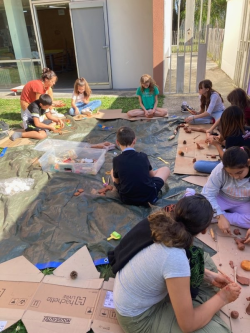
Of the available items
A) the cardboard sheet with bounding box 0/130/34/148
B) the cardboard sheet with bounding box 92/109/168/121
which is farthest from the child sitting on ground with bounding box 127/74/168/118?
the cardboard sheet with bounding box 0/130/34/148

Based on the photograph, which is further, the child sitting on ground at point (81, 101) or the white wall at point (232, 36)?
the white wall at point (232, 36)

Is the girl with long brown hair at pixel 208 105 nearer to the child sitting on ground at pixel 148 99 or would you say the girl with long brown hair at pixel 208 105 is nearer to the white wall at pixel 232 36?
the child sitting on ground at pixel 148 99

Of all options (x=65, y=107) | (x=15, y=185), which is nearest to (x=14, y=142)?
(x=15, y=185)

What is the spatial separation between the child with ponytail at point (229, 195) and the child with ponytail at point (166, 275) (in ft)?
3.29

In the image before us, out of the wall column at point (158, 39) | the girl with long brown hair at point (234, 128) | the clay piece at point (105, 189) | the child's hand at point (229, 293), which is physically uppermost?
the wall column at point (158, 39)

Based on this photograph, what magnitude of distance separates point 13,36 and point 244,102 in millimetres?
8231

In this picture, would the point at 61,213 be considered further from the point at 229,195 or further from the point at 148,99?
the point at 148,99

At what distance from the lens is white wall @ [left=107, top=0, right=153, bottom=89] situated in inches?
315

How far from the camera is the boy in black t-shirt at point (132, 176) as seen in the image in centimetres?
281

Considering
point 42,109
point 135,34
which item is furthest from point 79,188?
point 135,34

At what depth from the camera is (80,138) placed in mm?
4902

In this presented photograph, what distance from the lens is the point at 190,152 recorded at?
4184mm

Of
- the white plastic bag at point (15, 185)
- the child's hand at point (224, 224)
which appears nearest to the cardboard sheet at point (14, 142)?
the white plastic bag at point (15, 185)

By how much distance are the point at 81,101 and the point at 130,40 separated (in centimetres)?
337
